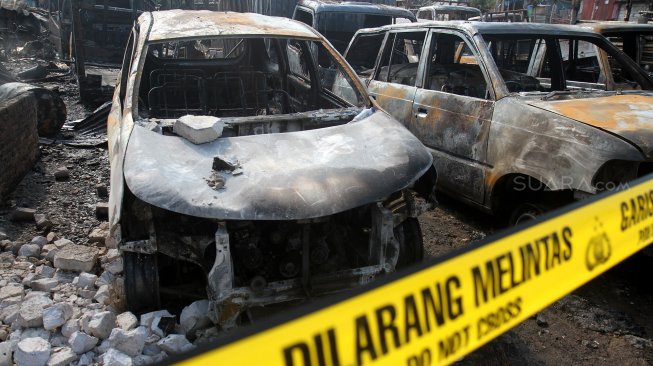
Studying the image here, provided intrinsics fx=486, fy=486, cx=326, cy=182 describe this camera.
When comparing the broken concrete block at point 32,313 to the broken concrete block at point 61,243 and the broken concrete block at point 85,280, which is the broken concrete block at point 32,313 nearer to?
the broken concrete block at point 85,280

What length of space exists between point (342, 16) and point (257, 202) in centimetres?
589

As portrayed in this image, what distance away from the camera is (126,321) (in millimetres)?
2547

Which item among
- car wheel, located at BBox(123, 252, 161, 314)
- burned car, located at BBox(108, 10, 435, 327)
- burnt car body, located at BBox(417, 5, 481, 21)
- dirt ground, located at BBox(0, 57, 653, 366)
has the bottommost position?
dirt ground, located at BBox(0, 57, 653, 366)

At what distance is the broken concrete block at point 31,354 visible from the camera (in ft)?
7.61

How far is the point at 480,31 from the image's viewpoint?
13.4 ft

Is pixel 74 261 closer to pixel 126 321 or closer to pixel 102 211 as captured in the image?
pixel 126 321

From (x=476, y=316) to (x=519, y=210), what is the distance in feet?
8.60

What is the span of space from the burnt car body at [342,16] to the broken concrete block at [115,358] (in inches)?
234

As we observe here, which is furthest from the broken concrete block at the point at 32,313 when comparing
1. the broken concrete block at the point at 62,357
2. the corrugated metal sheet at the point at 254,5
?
the corrugated metal sheet at the point at 254,5

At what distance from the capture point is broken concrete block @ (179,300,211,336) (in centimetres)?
259

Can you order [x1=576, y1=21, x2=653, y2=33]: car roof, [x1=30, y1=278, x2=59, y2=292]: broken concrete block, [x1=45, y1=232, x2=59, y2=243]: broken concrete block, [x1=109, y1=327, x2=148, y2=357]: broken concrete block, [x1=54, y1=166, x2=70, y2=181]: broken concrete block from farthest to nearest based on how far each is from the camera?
1. [x1=576, y1=21, x2=653, y2=33]: car roof
2. [x1=54, y1=166, x2=70, y2=181]: broken concrete block
3. [x1=45, y1=232, x2=59, y2=243]: broken concrete block
4. [x1=30, y1=278, x2=59, y2=292]: broken concrete block
5. [x1=109, y1=327, x2=148, y2=357]: broken concrete block

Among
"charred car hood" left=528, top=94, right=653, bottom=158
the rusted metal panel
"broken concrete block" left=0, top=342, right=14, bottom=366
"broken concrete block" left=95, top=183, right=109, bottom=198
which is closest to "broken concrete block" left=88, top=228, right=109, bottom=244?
"broken concrete block" left=95, top=183, right=109, bottom=198

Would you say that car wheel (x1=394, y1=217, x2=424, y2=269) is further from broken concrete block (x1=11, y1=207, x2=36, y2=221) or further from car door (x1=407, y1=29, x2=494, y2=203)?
broken concrete block (x1=11, y1=207, x2=36, y2=221)

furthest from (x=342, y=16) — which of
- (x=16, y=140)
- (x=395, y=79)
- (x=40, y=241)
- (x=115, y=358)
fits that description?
(x=115, y=358)
